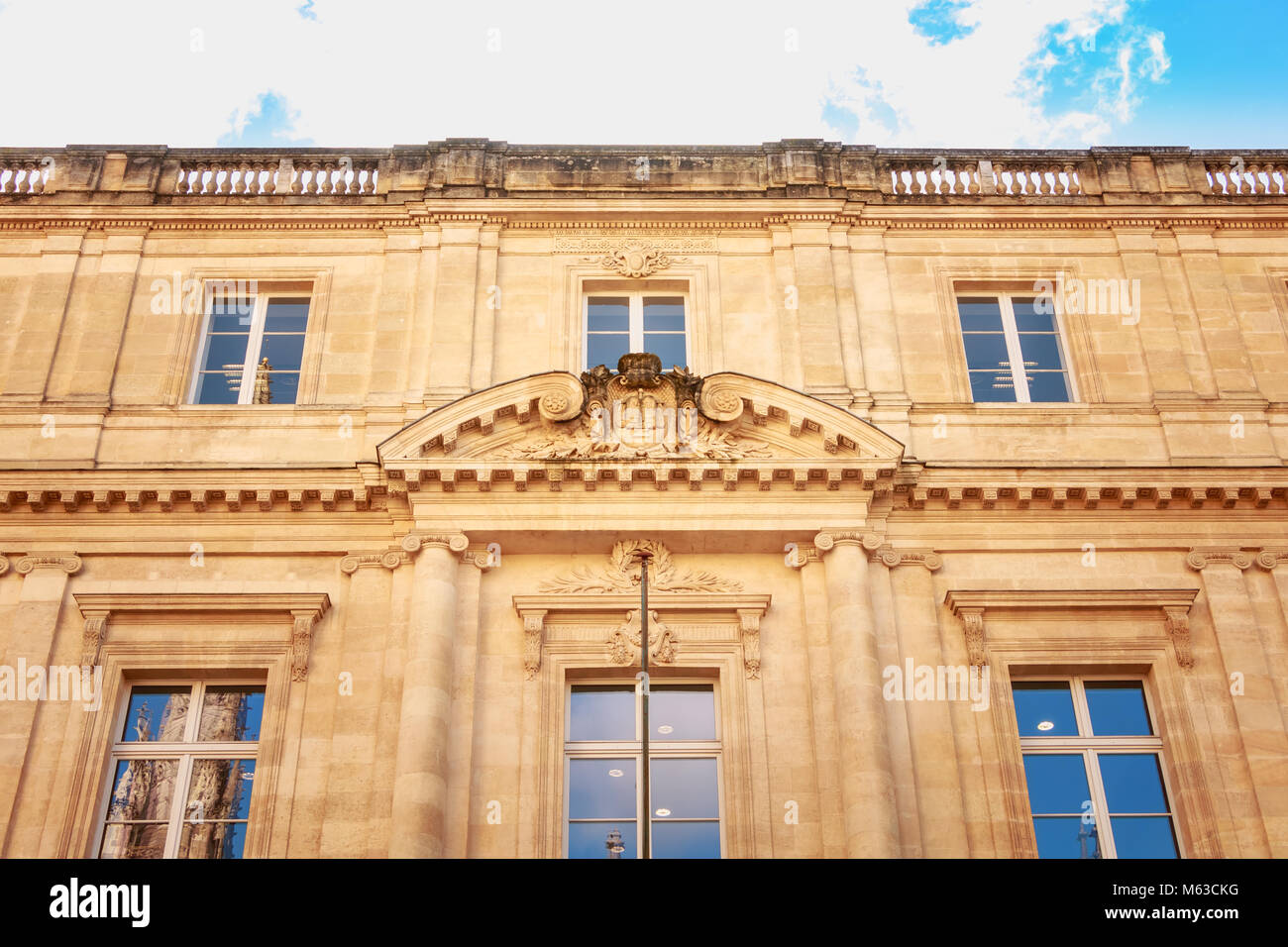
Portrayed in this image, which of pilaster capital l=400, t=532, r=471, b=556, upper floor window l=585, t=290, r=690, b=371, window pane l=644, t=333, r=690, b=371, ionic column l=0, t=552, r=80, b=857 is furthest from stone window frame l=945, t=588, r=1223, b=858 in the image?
ionic column l=0, t=552, r=80, b=857

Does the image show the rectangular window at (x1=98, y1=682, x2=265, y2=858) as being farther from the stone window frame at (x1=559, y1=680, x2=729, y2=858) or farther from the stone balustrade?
the stone balustrade

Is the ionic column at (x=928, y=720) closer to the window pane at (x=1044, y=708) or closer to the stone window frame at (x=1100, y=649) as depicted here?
the stone window frame at (x=1100, y=649)

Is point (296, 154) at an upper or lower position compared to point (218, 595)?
upper

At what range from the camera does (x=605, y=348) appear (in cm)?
1594

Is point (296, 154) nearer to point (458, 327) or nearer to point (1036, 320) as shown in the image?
point (458, 327)

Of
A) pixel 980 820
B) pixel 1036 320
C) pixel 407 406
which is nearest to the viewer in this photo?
pixel 980 820

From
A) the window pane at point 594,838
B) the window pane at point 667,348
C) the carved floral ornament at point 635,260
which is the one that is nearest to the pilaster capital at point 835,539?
the window pane at point 667,348

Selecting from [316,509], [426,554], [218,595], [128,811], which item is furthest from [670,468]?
[128,811]

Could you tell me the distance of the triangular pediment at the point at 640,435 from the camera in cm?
1389

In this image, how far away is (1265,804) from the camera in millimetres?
12531

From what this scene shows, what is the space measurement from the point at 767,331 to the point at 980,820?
19.1 feet

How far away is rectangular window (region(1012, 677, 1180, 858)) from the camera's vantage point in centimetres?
1277

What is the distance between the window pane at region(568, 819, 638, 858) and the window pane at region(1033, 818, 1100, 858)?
11.9ft

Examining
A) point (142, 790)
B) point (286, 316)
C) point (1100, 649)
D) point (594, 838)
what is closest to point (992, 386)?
point (1100, 649)
